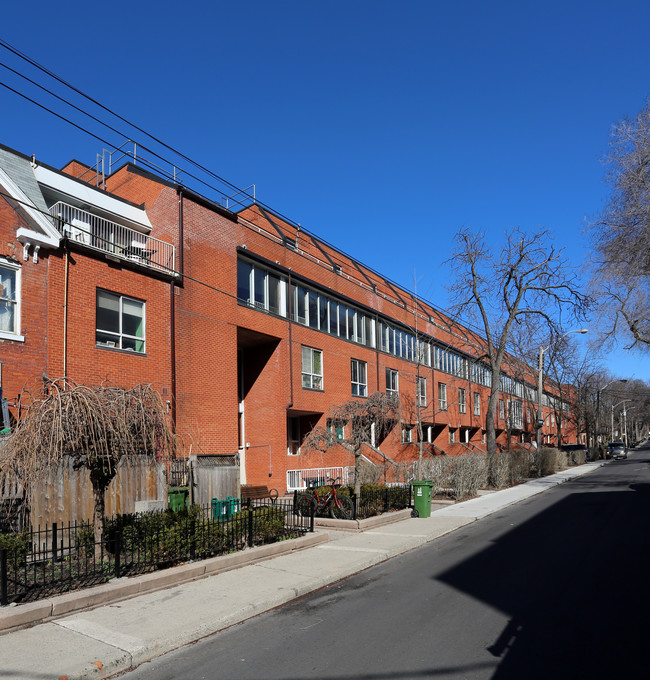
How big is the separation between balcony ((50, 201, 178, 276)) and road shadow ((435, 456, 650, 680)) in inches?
497

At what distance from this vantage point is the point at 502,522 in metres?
16.1

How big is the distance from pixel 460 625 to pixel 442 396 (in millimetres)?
38062

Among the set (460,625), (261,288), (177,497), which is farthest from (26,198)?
(460,625)

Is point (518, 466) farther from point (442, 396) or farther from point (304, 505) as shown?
point (304, 505)

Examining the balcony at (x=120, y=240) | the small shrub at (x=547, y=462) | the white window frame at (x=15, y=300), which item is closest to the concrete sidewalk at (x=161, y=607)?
the white window frame at (x=15, y=300)

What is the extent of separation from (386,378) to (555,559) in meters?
24.5

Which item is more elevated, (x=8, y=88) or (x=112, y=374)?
(x=8, y=88)

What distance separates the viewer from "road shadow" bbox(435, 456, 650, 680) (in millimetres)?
5609

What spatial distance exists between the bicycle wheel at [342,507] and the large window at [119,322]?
738 centimetres

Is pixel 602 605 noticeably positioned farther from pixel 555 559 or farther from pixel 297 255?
pixel 297 255

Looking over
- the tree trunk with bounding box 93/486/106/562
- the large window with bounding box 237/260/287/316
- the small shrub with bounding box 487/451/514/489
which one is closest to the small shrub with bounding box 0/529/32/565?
the tree trunk with bounding box 93/486/106/562

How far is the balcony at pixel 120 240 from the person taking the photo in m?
17.9

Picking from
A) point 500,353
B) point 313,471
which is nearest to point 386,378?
point 500,353

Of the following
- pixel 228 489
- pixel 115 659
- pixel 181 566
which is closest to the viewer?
pixel 115 659
